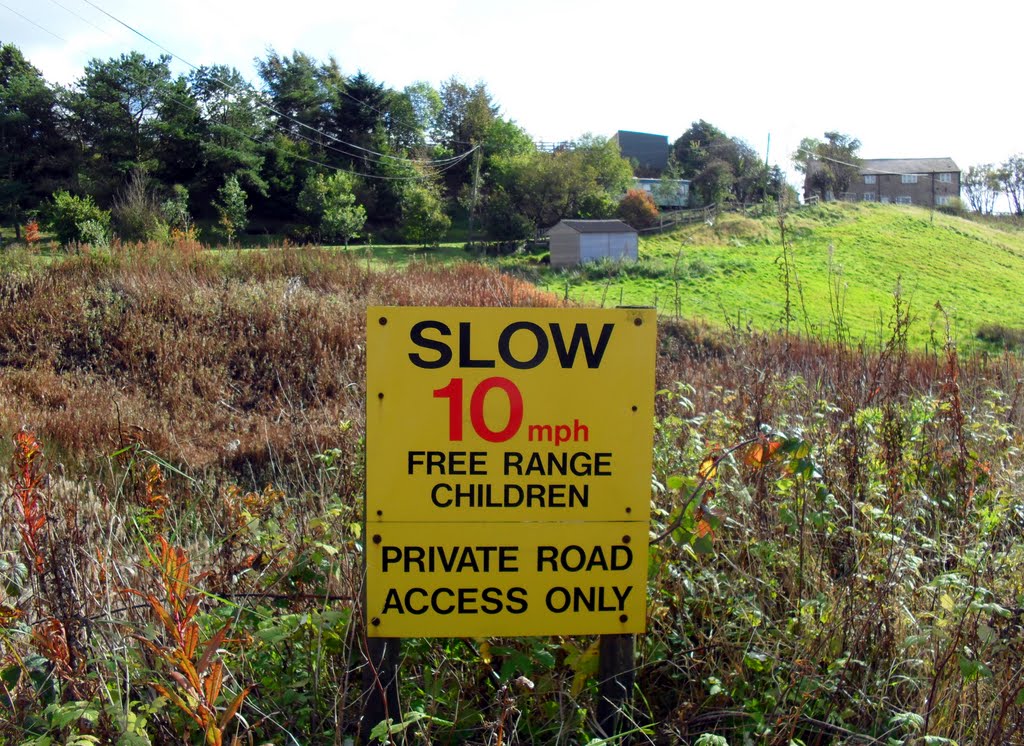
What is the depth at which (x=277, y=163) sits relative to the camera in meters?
47.2

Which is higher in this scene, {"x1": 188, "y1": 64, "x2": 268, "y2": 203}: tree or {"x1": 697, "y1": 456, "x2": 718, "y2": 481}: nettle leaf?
{"x1": 188, "y1": 64, "x2": 268, "y2": 203}: tree

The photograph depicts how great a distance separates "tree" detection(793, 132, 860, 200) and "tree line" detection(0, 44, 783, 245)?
6.91 meters

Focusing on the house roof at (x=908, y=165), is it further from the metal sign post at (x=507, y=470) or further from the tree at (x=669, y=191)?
the metal sign post at (x=507, y=470)

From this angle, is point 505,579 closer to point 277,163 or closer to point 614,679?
point 614,679

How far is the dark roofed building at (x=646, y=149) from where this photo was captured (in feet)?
244

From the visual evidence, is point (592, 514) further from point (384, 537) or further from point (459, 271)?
point (459, 271)

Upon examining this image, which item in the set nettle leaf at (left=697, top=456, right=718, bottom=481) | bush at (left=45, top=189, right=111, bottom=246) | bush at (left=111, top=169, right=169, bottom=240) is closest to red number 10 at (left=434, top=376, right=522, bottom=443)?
nettle leaf at (left=697, top=456, right=718, bottom=481)

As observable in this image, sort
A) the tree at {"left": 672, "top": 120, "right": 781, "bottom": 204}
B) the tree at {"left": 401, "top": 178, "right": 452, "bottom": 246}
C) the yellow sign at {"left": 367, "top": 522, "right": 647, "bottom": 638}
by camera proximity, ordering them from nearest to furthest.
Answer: the yellow sign at {"left": 367, "top": 522, "right": 647, "bottom": 638}, the tree at {"left": 401, "top": 178, "right": 452, "bottom": 246}, the tree at {"left": 672, "top": 120, "right": 781, "bottom": 204}

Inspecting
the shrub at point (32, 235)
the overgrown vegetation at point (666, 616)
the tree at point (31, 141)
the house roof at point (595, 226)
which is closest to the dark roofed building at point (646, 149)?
the house roof at point (595, 226)

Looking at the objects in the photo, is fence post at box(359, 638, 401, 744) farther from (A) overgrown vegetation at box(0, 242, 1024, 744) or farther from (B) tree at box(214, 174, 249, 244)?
(B) tree at box(214, 174, 249, 244)

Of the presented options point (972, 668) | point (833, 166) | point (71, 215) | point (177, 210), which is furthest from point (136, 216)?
point (833, 166)

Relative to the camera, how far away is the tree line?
4322 cm

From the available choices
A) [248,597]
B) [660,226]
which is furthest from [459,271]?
[660,226]

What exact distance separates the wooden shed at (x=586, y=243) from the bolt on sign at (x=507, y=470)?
112 ft
